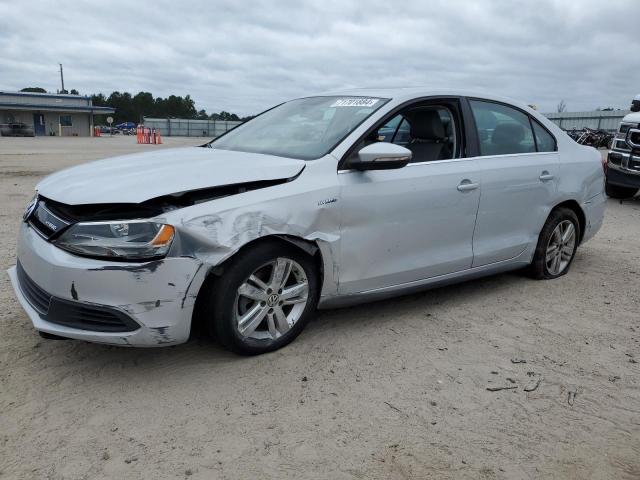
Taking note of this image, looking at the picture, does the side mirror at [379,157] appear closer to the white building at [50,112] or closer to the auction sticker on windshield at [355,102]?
the auction sticker on windshield at [355,102]

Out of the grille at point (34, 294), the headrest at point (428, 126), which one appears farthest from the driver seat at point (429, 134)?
the grille at point (34, 294)

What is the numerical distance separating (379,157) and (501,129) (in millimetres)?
1629

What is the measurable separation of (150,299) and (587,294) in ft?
12.1

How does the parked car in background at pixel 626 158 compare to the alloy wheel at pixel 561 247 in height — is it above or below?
above

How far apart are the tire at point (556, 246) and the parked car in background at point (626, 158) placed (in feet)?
19.2

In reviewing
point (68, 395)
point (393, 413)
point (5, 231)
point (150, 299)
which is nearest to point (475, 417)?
point (393, 413)

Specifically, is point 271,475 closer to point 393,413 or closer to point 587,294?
point 393,413

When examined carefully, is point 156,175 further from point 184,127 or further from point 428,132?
point 184,127

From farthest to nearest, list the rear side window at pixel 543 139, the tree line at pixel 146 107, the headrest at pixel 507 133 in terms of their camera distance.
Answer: the tree line at pixel 146 107 → the rear side window at pixel 543 139 → the headrest at pixel 507 133

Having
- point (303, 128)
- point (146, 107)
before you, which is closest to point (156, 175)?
point (303, 128)

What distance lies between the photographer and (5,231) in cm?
618

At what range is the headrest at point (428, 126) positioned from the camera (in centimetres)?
413

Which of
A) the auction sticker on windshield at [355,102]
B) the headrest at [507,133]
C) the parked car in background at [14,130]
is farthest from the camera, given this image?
the parked car in background at [14,130]

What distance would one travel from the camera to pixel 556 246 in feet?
16.4
